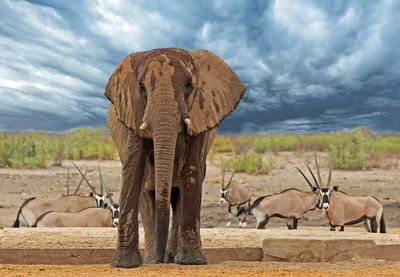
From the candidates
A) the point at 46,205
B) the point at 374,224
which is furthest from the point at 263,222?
the point at 46,205

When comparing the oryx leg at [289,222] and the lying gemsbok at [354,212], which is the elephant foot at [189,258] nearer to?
the lying gemsbok at [354,212]

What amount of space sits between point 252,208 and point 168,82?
5925mm

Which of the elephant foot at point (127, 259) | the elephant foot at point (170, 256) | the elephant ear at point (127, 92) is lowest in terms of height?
the elephant foot at point (170, 256)

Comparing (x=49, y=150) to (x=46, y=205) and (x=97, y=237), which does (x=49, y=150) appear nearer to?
(x=46, y=205)

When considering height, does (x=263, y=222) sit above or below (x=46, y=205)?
below

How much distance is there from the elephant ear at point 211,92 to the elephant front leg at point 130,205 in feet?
2.04

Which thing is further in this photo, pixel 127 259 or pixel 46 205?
pixel 46 205

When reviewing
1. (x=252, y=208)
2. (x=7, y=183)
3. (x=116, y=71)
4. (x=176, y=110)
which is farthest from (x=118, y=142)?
(x=7, y=183)

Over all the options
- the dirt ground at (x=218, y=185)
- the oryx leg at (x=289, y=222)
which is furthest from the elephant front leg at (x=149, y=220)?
the dirt ground at (x=218, y=185)

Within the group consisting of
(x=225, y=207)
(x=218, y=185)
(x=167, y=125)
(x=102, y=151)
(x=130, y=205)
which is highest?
(x=102, y=151)

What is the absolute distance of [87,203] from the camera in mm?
10297

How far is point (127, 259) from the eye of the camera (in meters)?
4.43

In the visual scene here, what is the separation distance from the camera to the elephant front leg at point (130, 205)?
446 cm

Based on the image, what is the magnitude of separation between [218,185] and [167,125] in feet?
46.0
